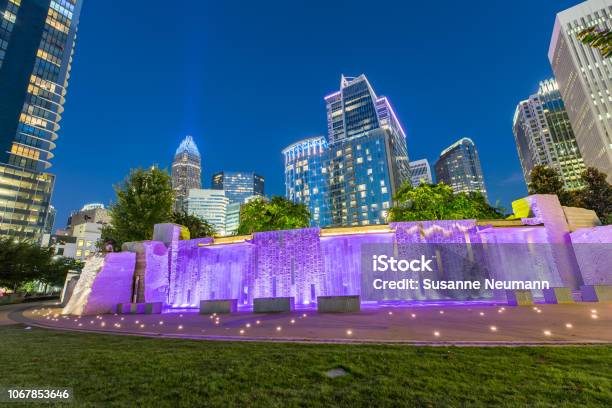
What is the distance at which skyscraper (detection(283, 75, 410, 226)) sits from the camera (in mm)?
92562

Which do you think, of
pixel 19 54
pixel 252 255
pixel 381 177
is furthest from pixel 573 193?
pixel 19 54

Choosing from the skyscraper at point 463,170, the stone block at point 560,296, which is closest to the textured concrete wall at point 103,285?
the stone block at point 560,296

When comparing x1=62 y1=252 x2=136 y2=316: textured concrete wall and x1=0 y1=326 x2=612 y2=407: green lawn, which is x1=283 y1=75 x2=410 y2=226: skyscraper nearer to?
x1=62 y1=252 x2=136 y2=316: textured concrete wall

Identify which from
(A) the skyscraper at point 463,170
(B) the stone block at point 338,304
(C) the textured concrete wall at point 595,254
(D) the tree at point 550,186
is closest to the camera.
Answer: (B) the stone block at point 338,304

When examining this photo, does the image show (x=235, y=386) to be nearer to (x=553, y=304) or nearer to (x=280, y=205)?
(x=553, y=304)

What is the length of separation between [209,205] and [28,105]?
10726cm

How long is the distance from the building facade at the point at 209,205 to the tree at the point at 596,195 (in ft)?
562

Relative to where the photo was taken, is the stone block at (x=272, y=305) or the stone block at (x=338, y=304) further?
the stone block at (x=272, y=305)

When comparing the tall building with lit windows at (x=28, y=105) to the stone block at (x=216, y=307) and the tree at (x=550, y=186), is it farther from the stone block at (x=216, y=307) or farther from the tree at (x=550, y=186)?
the tree at (x=550, y=186)

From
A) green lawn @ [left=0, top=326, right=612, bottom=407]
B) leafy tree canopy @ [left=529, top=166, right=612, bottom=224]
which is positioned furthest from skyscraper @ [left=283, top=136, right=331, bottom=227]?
green lawn @ [left=0, top=326, right=612, bottom=407]

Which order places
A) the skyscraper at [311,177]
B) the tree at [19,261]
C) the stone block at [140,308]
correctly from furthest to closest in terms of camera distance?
the skyscraper at [311,177] → the tree at [19,261] → the stone block at [140,308]

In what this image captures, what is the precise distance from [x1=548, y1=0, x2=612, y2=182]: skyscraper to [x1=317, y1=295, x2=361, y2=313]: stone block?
89.9 m

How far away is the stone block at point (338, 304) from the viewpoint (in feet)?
33.4

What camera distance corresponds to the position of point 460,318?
7.68 meters
